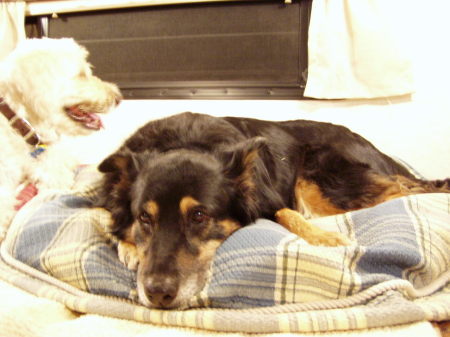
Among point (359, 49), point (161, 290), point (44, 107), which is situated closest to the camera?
point (161, 290)

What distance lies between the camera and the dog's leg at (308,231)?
1442 mm

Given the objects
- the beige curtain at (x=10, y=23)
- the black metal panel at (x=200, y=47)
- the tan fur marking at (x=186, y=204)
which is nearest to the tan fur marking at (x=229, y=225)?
the tan fur marking at (x=186, y=204)

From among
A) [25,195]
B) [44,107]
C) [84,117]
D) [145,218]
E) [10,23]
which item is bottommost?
[25,195]

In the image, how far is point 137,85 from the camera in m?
3.54

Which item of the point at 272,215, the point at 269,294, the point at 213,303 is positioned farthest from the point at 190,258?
the point at 272,215

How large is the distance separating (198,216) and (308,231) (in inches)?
18.6

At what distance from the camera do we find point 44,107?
2.18m

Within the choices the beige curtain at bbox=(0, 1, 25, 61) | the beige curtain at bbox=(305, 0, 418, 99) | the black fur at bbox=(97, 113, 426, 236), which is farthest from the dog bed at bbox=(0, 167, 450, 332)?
the beige curtain at bbox=(0, 1, 25, 61)

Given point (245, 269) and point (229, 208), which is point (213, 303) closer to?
point (245, 269)

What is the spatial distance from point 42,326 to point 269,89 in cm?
266

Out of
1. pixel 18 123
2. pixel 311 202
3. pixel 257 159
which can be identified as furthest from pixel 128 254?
pixel 18 123

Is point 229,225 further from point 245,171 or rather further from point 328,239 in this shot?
point 328,239

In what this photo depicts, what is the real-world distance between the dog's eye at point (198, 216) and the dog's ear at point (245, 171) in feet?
0.70

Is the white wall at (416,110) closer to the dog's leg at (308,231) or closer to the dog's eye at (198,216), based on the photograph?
the dog's leg at (308,231)
